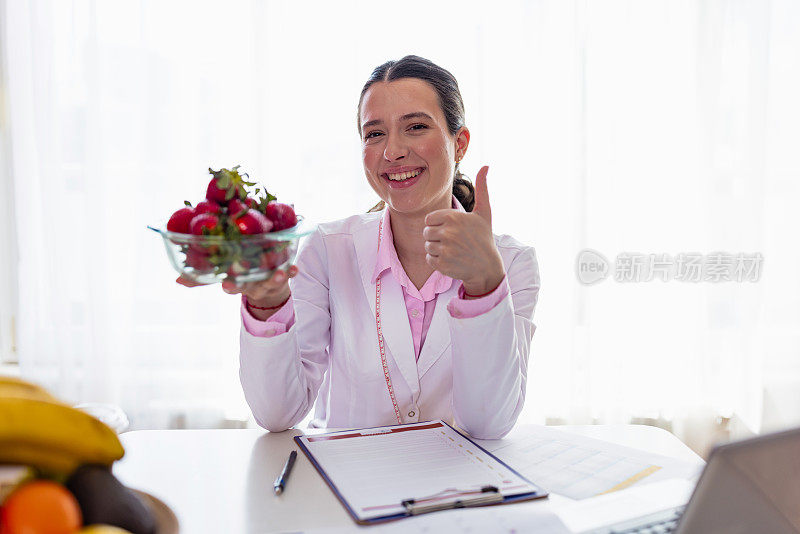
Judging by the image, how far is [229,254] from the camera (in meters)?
1.03

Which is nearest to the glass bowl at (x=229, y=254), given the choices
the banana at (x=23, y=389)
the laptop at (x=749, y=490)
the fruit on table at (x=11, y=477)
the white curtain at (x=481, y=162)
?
the banana at (x=23, y=389)

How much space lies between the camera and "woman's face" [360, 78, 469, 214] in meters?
1.66

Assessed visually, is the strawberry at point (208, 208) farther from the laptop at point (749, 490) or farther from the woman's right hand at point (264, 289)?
the laptop at point (749, 490)

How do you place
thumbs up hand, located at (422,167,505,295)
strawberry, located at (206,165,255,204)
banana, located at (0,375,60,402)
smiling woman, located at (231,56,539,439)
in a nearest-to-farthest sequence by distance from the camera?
banana, located at (0,375,60,402) < strawberry, located at (206,165,255,204) < thumbs up hand, located at (422,167,505,295) < smiling woman, located at (231,56,539,439)

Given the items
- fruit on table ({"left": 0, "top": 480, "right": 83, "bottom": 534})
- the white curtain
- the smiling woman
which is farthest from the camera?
the white curtain

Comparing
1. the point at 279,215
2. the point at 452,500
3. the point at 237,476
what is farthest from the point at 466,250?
the point at 237,476

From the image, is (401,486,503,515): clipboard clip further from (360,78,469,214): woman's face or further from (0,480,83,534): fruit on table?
(360,78,469,214): woman's face

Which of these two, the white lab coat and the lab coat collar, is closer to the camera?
the white lab coat

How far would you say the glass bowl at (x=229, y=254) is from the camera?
103 centimetres

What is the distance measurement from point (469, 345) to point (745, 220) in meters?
2.27

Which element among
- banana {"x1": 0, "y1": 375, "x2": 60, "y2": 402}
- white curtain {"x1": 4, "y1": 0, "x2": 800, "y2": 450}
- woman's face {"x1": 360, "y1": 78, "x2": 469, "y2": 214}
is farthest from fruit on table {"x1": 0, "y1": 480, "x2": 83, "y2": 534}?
white curtain {"x1": 4, "y1": 0, "x2": 800, "y2": 450}

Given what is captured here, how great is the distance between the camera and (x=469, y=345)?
1.35m

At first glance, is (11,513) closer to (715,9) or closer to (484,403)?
(484,403)

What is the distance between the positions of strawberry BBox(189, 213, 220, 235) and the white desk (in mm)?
418
